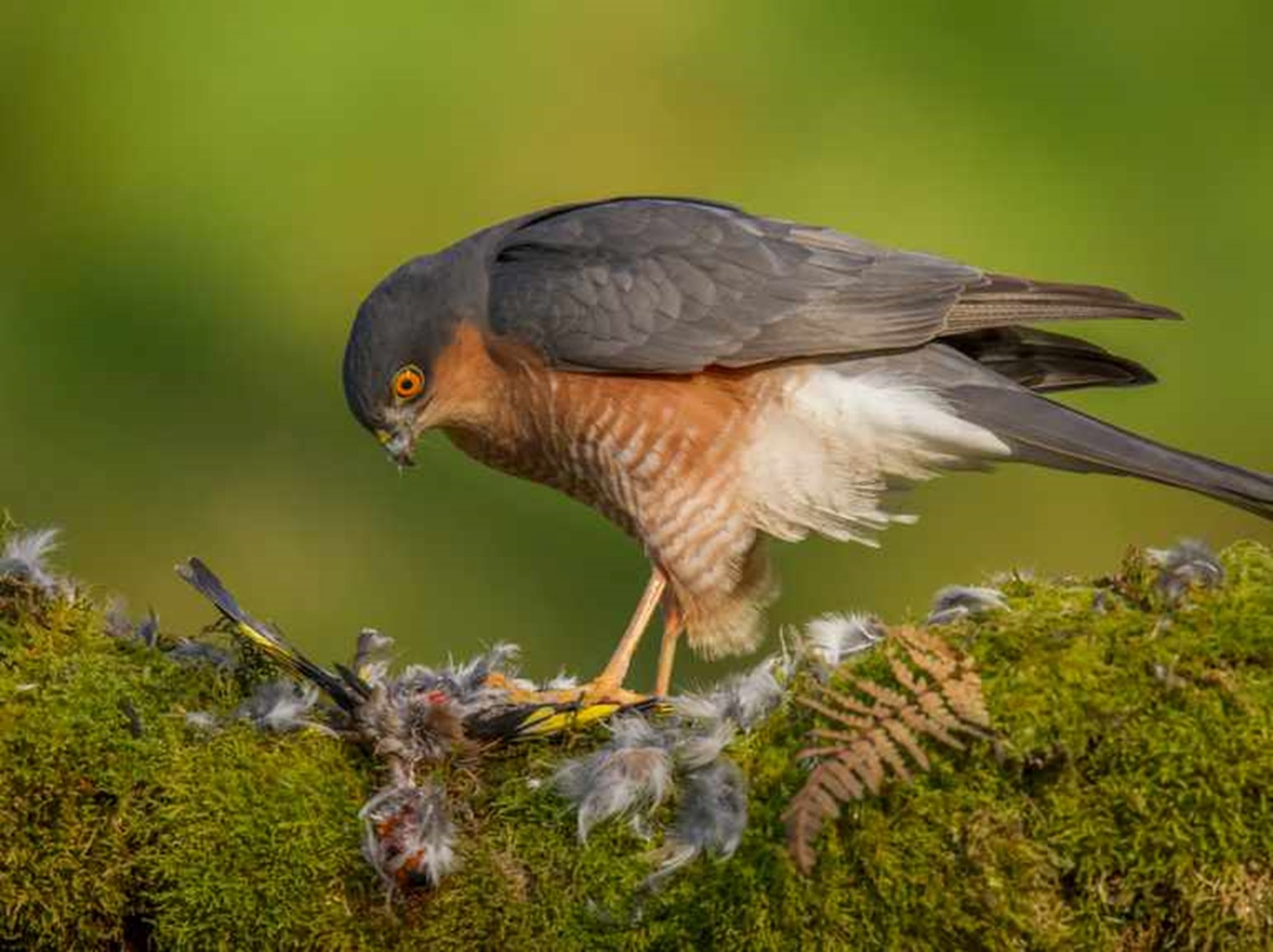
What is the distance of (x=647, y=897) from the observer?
281 cm

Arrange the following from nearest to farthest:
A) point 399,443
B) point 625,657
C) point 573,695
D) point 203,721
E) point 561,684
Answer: point 203,721 → point 573,695 → point 561,684 → point 625,657 → point 399,443

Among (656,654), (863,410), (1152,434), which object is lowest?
(656,654)

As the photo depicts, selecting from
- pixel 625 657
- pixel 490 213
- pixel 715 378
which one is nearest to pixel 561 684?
pixel 625 657

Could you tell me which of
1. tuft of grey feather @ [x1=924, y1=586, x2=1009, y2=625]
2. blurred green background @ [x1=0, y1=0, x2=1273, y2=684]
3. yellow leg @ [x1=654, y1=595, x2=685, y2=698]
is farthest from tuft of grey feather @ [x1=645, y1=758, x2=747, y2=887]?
blurred green background @ [x1=0, y1=0, x2=1273, y2=684]

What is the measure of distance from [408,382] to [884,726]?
2309 millimetres

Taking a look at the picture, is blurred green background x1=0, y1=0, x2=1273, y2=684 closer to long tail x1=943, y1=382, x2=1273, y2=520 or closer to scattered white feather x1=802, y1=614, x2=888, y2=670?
long tail x1=943, y1=382, x2=1273, y2=520

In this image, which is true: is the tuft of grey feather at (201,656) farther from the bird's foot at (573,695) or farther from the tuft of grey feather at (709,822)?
the tuft of grey feather at (709,822)

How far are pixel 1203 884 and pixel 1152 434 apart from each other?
219 inches

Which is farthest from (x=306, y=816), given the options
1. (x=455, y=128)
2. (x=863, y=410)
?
(x=455, y=128)

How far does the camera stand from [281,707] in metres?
3.17

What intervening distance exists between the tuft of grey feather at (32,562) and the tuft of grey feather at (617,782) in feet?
3.31

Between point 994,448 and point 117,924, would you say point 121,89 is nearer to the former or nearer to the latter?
point 994,448

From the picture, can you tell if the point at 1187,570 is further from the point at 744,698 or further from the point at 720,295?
the point at 720,295

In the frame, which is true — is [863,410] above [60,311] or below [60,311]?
above
